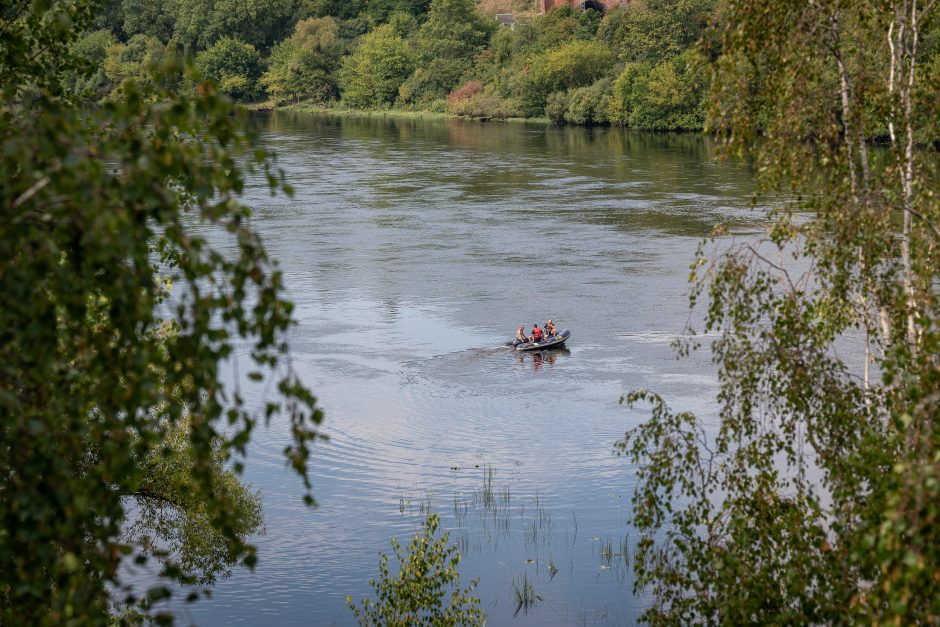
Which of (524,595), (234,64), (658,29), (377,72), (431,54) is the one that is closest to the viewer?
(524,595)

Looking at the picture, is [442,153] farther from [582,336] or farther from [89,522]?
[89,522]

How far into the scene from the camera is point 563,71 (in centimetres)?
11188

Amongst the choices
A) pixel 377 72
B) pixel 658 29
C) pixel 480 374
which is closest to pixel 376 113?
pixel 377 72

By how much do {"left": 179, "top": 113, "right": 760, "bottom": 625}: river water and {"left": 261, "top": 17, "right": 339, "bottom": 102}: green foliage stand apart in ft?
260

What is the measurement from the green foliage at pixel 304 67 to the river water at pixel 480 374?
260 feet

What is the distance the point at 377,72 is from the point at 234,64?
25.4m

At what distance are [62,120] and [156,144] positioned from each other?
2.78ft

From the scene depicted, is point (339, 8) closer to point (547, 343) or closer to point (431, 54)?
point (431, 54)

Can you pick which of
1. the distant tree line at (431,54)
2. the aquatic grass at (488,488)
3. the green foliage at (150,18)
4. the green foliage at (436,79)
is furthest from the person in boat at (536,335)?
the green foliage at (150,18)

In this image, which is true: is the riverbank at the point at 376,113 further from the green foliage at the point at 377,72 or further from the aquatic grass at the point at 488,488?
the aquatic grass at the point at 488,488

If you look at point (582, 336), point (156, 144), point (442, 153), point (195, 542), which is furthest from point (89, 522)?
point (442, 153)

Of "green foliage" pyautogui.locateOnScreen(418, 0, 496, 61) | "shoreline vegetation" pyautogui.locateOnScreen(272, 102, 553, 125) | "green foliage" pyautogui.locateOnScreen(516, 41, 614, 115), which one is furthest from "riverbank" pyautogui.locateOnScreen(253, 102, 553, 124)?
"green foliage" pyautogui.locateOnScreen(418, 0, 496, 61)

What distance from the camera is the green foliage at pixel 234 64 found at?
6019 inches

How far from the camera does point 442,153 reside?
85188 millimetres
